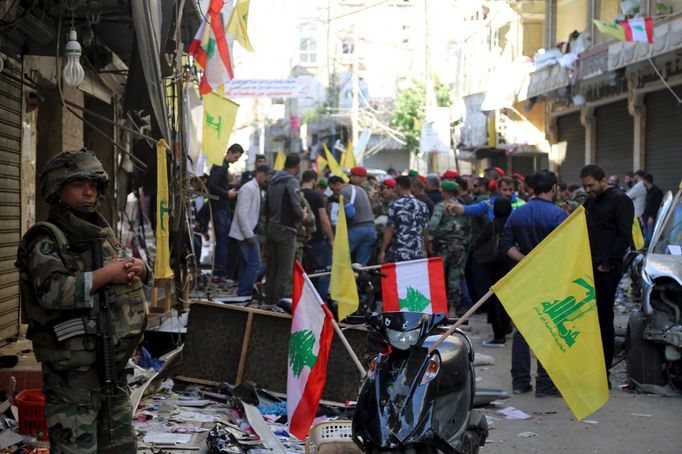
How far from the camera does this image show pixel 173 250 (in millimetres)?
9211

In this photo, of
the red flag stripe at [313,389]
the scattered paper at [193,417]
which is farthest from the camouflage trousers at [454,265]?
the red flag stripe at [313,389]

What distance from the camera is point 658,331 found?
8.41 meters

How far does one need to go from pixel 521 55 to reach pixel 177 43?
79.7 feet

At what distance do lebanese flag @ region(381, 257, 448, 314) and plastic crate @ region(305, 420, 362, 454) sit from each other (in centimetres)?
189

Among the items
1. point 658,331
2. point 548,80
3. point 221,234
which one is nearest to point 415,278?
point 658,331

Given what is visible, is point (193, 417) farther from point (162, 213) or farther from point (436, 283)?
point (436, 283)

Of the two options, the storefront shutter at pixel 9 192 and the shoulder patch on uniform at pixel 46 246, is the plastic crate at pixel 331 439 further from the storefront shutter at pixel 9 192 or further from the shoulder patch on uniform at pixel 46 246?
the storefront shutter at pixel 9 192

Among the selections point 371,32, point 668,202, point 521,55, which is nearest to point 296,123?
point 371,32

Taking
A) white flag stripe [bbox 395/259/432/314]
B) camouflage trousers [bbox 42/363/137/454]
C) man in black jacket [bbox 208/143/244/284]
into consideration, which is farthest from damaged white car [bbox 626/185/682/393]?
man in black jacket [bbox 208/143/244/284]

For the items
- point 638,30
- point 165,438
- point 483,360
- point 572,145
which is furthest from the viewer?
point 572,145

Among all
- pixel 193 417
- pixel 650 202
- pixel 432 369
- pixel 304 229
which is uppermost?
pixel 650 202

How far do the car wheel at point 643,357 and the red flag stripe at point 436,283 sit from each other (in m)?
1.94

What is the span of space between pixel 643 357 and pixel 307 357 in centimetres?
395

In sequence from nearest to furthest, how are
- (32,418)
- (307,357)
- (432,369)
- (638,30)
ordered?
(432,369), (307,357), (32,418), (638,30)
